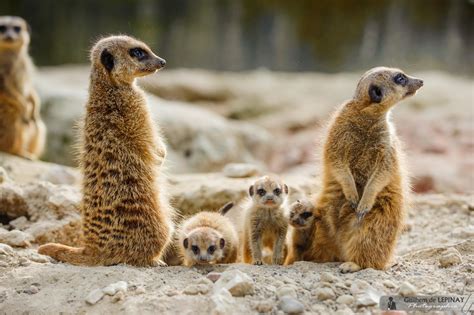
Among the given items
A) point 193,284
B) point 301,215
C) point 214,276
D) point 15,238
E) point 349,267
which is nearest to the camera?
point 193,284

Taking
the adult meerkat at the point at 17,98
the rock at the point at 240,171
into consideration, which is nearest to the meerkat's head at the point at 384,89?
Answer: the rock at the point at 240,171

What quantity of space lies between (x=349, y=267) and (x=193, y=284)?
3.00 feet

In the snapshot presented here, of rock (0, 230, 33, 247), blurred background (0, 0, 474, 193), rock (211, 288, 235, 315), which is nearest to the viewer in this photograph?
rock (211, 288, 235, 315)

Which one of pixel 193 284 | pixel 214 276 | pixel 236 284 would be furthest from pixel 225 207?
pixel 236 284

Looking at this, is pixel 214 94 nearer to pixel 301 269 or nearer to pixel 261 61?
pixel 261 61

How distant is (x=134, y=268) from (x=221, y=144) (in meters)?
5.04

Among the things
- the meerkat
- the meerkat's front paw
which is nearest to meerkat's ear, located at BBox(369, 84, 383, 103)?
the meerkat

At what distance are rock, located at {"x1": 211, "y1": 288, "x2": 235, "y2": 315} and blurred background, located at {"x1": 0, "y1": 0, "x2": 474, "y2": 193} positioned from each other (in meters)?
4.90

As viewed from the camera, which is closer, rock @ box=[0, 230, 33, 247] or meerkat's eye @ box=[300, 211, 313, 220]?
rock @ box=[0, 230, 33, 247]

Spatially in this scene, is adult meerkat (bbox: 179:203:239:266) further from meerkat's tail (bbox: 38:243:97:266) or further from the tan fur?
meerkat's tail (bbox: 38:243:97:266)

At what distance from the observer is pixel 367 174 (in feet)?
12.7

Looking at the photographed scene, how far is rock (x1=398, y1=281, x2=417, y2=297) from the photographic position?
3141mm

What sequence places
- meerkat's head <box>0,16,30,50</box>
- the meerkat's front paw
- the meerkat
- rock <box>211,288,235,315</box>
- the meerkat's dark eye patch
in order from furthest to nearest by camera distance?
meerkat's head <box>0,16,30,50</box>, the meerkat's dark eye patch, the meerkat, the meerkat's front paw, rock <box>211,288,235,315</box>

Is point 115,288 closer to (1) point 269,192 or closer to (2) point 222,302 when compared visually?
(2) point 222,302
